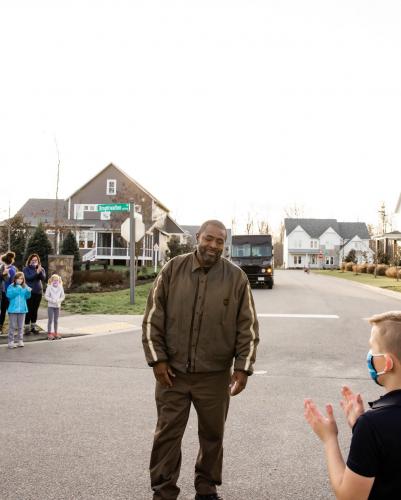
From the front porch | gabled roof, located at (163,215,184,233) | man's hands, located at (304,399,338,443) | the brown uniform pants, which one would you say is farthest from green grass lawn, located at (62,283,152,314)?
gabled roof, located at (163,215,184,233)

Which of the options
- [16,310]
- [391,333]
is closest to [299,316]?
[16,310]

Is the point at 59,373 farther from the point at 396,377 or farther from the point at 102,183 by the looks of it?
the point at 102,183

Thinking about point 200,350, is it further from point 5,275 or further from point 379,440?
point 5,275

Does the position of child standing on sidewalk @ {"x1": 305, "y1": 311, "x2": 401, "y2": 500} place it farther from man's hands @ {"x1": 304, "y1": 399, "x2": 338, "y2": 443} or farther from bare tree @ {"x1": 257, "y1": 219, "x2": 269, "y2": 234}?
bare tree @ {"x1": 257, "y1": 219, "x2": 269, "y2": 234}

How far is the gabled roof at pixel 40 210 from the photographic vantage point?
49.2 m

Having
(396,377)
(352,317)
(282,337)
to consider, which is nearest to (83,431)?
(396,377)

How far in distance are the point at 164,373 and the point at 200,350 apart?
0.29 metres

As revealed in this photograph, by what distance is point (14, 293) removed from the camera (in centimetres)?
1009

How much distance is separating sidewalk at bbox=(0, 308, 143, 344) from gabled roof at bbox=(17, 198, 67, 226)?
116 feet

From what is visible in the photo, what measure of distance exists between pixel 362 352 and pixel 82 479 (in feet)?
22.5

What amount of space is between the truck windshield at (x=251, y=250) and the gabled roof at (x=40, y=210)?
2478cm

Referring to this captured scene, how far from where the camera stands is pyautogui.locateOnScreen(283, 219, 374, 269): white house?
324ft

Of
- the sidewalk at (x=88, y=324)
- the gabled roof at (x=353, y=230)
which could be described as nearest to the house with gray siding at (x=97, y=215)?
the sidewalk at (x=88, y=324)

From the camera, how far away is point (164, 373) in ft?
11.5
